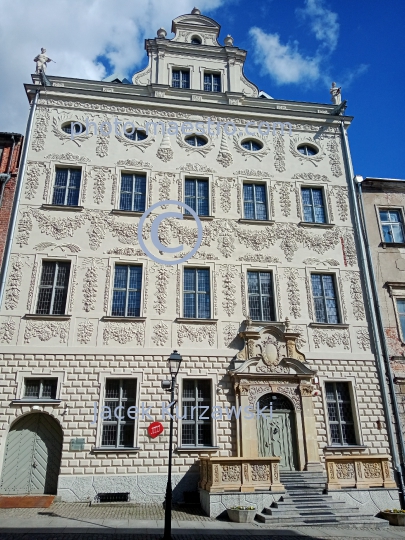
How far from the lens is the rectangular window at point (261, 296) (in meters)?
16.2

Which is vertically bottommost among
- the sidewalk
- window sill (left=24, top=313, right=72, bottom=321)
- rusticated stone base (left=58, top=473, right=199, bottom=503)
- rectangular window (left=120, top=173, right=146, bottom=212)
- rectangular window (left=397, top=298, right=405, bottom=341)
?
the sidewalk

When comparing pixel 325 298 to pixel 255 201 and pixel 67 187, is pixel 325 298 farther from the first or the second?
pixel 67 187

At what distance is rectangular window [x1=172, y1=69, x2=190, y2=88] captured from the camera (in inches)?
791

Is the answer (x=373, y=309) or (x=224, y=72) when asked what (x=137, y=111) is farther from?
(x=373, y=309)

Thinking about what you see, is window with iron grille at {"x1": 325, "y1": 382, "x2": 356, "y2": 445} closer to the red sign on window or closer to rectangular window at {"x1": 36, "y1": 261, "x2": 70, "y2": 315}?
the red sign on window

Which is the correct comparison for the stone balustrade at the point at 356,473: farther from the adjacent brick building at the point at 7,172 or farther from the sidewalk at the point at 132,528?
the adjacent brick building at the point at 7,172

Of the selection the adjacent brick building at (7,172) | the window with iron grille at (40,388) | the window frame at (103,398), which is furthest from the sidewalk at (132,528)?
the adjacent brick building at (7,172)

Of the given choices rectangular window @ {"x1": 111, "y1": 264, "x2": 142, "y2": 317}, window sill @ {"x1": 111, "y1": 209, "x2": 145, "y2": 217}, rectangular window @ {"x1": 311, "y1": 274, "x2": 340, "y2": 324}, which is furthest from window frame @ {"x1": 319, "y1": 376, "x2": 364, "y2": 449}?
window sill @ {"x1": 111, "y1": 209, "x2": 145, "y2": 217}

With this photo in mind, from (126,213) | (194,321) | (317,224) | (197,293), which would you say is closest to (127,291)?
(197,293)

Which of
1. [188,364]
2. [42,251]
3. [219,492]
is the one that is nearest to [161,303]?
[188,364]

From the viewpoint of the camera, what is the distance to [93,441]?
13.6m

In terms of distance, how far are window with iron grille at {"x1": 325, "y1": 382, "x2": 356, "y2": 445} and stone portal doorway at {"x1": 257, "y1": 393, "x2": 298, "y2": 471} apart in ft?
5.06

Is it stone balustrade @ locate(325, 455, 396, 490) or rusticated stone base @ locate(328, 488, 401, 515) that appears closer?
Result: rusticated stone base @ locate(328, 488, 401, 515)

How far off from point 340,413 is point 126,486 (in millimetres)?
7771
